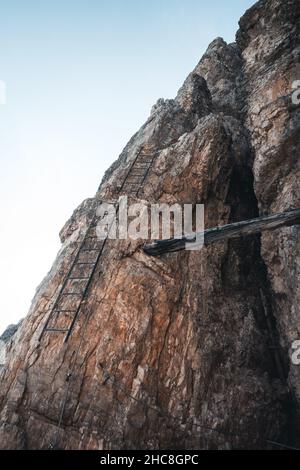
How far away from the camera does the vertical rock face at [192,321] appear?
10266 millimetres

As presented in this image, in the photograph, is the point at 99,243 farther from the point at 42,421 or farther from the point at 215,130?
the point at 215,130

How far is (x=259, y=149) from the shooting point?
16.0 meters

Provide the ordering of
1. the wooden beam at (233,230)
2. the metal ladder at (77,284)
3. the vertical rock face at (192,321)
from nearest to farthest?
the vertical rock face at (192,321), the metal ladder at (77,284), the wooden beam at (233,230)

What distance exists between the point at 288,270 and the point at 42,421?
10.6 m

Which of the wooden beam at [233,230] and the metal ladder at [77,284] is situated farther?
the wooden beam at [233,230]

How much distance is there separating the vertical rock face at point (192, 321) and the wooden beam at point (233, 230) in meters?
0.55

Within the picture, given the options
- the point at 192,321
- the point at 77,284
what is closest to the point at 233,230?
the point at 192,321

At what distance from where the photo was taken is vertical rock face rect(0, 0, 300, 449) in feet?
33.7

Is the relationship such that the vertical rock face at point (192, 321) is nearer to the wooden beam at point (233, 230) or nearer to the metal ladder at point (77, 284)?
the metal ladder at point (77, 284)

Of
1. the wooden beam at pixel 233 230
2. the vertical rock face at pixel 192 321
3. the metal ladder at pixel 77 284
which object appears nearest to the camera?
the vertical rock face at pixel 192 321

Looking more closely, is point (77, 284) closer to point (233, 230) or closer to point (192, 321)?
point (192, 321)

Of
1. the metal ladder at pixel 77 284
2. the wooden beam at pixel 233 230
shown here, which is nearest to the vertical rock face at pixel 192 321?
the metal ladder at pixel 77 284

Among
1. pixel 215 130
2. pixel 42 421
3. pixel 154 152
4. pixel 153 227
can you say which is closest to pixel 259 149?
pixel 215 130

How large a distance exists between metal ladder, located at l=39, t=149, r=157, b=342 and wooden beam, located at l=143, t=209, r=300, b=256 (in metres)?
2.40
